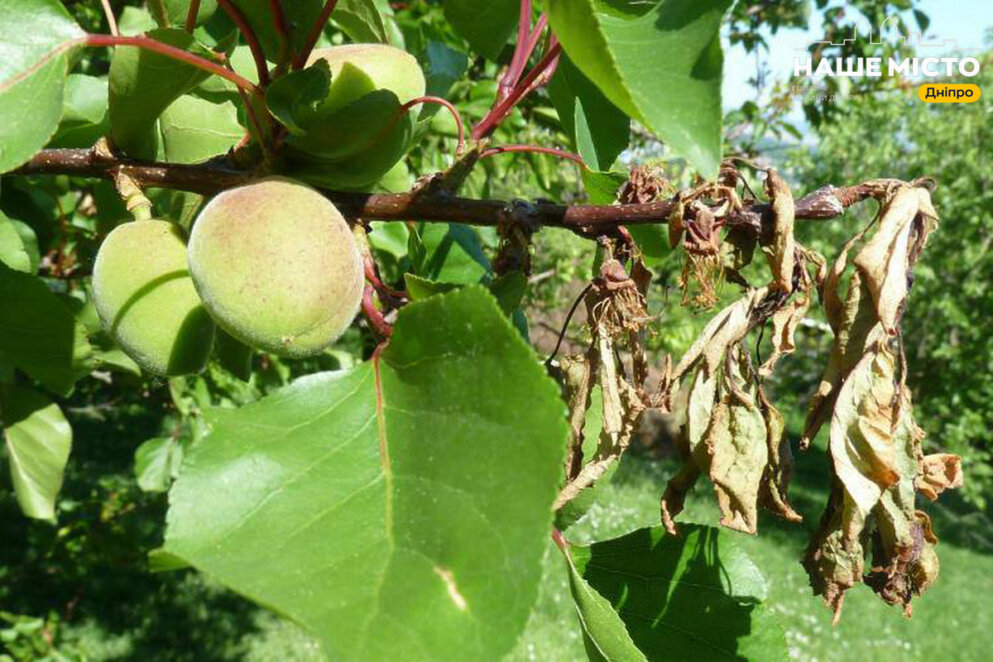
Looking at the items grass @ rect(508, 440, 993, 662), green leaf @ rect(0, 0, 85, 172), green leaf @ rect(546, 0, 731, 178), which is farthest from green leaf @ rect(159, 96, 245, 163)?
grass @ rect(508, 440, 993, 662)

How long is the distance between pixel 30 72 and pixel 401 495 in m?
0.59

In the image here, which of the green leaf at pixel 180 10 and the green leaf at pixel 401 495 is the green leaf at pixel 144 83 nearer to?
the green leaf at pixel 180 10

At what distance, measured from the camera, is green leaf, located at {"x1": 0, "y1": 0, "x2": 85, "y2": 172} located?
833 millimetres

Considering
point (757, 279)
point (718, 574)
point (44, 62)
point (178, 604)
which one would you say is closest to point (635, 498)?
point (757, 279)

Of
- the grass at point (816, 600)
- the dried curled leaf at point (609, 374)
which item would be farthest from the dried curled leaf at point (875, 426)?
the grass at point (816, 600)

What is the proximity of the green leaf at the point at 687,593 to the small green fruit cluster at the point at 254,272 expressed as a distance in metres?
0.51

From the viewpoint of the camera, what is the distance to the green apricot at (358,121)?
3.29 feet

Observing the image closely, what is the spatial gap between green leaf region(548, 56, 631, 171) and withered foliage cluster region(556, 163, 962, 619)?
0.98 feet

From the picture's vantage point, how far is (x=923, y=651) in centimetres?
607

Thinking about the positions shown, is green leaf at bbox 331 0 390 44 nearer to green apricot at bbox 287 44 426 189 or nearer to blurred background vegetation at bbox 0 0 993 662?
green apricot at bbox 287 44 426 189

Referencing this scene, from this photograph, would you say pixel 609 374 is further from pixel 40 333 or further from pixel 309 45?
pixel 40 333

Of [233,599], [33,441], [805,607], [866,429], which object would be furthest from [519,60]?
[805,607]

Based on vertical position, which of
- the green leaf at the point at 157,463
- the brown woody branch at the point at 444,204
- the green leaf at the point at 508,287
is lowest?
the green leaf at the point at 157,463

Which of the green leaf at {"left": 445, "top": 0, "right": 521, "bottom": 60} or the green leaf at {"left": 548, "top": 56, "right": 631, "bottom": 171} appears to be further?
the green leaf at {"left": 445, "top": 0, "right": 521, "bottom": 60}
